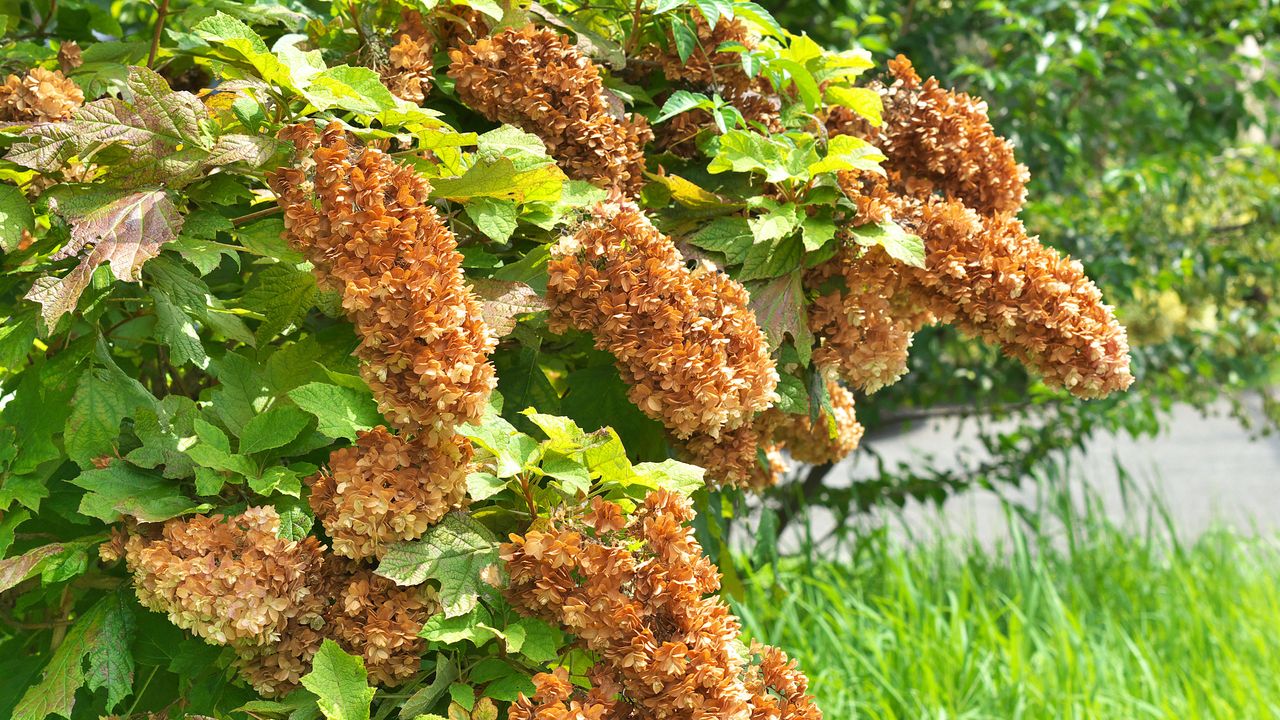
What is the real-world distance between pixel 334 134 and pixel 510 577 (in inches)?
18.1

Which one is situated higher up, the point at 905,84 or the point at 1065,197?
the point at 905,84

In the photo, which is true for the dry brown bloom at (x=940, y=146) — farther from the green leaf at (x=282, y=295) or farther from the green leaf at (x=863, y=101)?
the green leaf at (x=282, y=295)

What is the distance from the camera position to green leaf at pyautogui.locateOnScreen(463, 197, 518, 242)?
1.16 meters

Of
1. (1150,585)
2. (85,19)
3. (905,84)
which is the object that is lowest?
(1150,585)

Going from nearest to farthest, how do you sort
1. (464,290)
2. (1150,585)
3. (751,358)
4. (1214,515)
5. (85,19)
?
(464,290) < (751,358) < (85,19) < (1150,585) < (1214,515)

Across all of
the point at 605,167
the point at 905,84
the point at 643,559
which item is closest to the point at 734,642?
the point at 643,559

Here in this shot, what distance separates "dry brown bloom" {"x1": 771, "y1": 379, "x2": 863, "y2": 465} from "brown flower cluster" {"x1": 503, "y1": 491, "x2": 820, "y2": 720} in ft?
2.25

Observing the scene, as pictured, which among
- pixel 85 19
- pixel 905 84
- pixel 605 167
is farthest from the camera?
pixel 85 19

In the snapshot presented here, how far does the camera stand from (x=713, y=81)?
1468 mm

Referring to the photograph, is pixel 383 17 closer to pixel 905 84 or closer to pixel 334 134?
pixel 334 134

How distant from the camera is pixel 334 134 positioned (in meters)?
1.07

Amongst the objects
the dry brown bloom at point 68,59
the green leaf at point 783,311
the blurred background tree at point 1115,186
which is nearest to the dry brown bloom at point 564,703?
the green leaf at point 783,311

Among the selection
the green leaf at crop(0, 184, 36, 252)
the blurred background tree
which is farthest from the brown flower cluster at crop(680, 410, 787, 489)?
the blurred background tree

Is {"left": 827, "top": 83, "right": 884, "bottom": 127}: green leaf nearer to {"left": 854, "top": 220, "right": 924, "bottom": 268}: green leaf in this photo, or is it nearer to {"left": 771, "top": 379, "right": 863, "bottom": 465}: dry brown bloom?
{"left": 854, "top": 220, "right": 924, "bottom": 268}: green leaf
